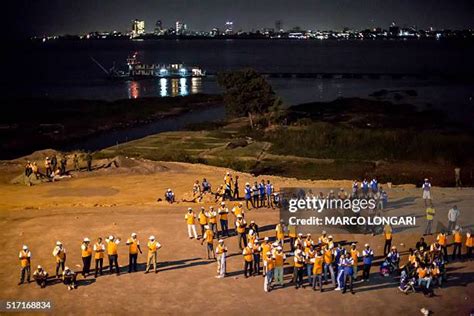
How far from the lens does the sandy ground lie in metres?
19.8

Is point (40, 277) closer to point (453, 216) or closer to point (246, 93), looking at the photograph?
point (453, 216)

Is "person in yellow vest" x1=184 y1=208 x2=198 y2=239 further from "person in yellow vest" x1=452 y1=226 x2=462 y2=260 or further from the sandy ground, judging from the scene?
"person in yellow vest" x1=452 y1=226 x2=462 y2=260

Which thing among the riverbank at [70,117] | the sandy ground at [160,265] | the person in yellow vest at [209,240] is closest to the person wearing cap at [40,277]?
the sandy ground at [160,265]

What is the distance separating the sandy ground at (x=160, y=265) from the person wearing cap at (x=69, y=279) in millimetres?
207

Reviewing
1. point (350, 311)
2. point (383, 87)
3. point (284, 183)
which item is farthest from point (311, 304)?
point (383, 87)

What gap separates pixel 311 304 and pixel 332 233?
6.98m

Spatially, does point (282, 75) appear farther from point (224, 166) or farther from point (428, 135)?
point (224, 166)

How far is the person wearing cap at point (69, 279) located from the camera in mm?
21062

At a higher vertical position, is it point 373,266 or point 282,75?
point 282,75

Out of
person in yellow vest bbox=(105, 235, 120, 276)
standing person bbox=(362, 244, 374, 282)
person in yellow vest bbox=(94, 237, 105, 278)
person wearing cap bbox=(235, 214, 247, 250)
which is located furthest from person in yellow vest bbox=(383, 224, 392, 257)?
person in yellow vest bbox=(94, 237, 105, 278)

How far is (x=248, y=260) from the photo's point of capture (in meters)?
21.8

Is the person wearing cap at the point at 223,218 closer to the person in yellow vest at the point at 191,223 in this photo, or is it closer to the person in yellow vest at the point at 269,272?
the person in yellow vest at the point at 191,223

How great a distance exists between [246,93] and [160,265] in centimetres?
5142

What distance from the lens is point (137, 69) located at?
162375 millimetres
